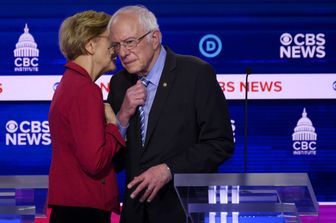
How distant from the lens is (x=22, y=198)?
2.63 meters

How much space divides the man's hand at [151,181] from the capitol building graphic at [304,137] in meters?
2.49

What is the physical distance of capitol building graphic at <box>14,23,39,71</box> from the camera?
5328 millimetres

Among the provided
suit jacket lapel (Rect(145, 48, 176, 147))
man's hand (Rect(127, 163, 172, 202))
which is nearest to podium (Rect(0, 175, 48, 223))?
man's hand (Rect(127, 163, 172, 202))

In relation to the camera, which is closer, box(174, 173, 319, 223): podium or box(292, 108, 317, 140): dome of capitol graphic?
box(174, 173, 319, 223): podium

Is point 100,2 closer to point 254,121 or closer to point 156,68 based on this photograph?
point 254,121

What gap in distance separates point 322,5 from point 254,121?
2.81 ft

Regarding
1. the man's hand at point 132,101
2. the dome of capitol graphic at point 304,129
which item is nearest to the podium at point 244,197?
the man's hand at point 132,101

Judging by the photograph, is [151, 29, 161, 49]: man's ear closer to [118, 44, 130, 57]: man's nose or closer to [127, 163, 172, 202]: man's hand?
[118, 44, 130, 57]: man's nose

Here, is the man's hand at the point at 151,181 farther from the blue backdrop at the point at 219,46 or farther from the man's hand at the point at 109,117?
the blue backdrop at the point at 219,46

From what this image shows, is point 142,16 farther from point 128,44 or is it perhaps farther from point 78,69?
point 78,69

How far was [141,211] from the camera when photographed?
3.24m

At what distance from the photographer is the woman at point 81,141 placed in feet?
9.58

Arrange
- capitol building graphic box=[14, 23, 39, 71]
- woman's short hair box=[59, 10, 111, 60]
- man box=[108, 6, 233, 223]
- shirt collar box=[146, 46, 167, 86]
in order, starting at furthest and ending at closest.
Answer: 1. capitol building graphic box=[14, 23, 39, 71]
2. shirt collar box=[146, 46, 167, 86]
3. man box=[108, 6, 233, 223]
4. woman's short hair box=[59, 10, 111, 60]

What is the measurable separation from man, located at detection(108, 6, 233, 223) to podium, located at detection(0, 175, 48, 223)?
53 centimetres
